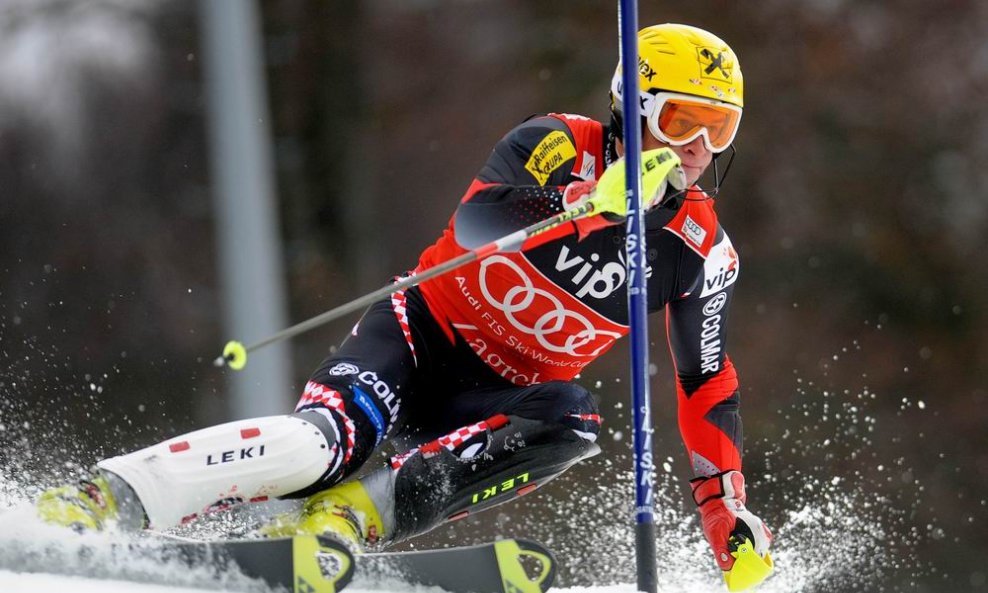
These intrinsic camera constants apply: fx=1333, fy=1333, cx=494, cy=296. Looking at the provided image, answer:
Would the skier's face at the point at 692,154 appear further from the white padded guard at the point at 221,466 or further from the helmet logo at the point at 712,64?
the white padded guard at the point at 221,466

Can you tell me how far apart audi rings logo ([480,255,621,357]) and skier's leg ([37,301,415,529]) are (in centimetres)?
32

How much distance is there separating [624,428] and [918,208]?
10.4 feet

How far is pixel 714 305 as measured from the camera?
371 centimetres

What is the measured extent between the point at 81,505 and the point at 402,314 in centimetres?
117

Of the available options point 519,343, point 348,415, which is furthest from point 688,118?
point 348,415

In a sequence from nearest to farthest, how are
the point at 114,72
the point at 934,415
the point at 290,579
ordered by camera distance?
the point at 290,579, the point at 934,415, the point at 114,72

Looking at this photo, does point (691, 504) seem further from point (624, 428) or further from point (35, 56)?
point (35, 56)

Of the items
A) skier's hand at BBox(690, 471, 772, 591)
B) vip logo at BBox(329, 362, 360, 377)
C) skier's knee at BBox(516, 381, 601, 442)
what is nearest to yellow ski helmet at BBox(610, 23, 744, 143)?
skier's knee at BBox(516, 381, 601, 442)

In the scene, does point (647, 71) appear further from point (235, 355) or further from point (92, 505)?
point (92, 505)

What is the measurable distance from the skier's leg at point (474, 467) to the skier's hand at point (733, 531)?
0.45 metres

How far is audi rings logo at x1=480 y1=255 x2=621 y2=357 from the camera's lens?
3.58 metres

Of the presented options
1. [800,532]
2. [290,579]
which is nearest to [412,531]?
[290,579]

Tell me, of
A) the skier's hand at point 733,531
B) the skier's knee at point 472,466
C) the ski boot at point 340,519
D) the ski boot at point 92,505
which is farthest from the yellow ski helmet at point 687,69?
the ski boot at point 92,505

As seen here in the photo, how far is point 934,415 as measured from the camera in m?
9.91
